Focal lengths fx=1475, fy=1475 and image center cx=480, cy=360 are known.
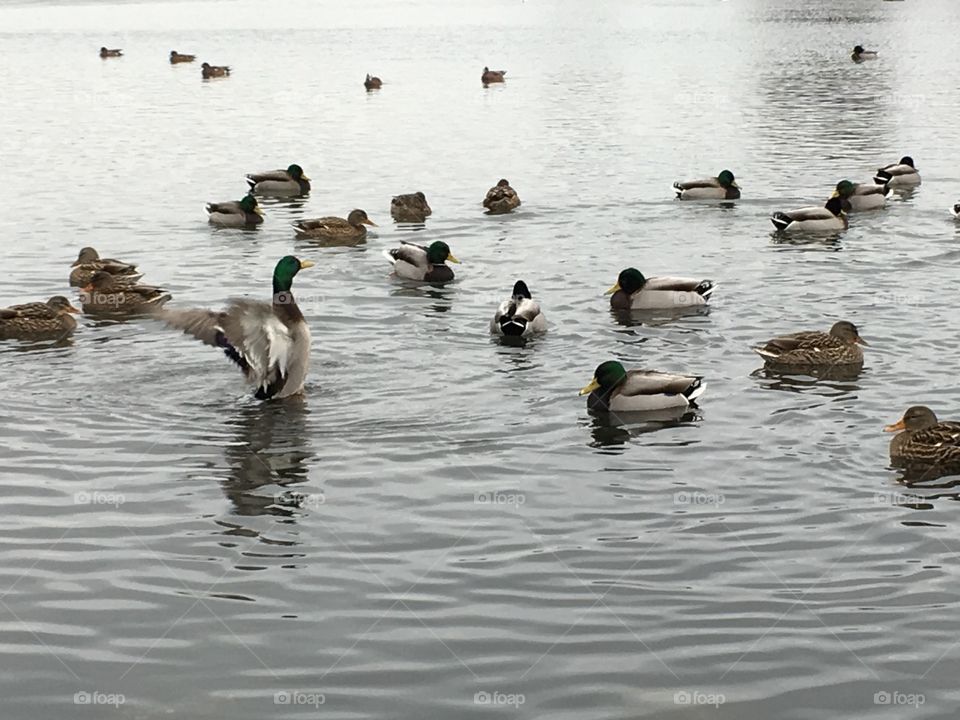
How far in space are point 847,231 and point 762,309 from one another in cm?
664

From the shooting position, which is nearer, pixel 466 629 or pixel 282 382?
pixel 466 629

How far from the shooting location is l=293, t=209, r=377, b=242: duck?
24844 millimetres

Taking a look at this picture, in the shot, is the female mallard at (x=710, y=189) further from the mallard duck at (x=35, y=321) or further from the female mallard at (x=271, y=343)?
the female mallard at (x=271, y=343)

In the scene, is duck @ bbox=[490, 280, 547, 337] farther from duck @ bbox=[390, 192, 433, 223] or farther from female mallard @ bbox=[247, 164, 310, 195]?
female mallard @ bbox=[247, 164, 310, 195]

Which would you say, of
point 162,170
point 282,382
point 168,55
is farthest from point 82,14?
point 282,382

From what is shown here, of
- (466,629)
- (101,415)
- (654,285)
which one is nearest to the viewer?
(466,629)

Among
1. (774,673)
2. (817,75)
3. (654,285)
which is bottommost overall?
(774,673)

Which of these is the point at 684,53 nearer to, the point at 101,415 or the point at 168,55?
the point at 168,55

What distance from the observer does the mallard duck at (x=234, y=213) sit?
26.4m

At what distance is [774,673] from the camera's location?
9.12 m

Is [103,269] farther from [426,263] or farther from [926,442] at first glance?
[926,442]

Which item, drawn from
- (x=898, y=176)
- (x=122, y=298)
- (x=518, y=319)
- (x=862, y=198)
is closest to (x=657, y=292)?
(x=518, y=319)

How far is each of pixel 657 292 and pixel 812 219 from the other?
643 cm

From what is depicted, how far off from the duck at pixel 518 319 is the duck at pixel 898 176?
44.4ft
